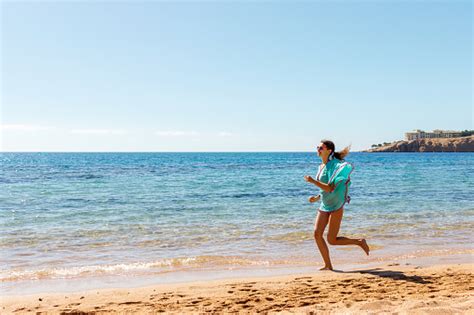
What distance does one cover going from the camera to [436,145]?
143 m

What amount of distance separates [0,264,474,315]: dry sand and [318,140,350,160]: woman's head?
67.3 inches

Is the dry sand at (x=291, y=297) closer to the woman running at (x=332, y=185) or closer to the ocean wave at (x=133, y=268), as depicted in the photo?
the woman running at (x=332, y=185)

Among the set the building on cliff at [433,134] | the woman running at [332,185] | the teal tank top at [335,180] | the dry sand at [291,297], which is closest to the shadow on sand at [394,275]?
the dry sand at [291,297]

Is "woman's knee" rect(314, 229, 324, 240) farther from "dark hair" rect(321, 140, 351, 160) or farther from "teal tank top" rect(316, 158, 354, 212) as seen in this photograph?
"dark hair" rect(321, 140, 351, 160)

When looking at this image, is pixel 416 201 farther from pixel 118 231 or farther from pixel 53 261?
pixel 53 261

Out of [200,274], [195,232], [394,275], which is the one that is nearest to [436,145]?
[195,232]

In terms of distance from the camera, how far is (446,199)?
1691 centimetres

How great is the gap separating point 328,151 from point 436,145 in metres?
149

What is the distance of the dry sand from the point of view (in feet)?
15.9

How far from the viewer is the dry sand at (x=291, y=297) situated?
4834 millimetres

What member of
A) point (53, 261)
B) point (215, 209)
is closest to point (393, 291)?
point (53, 261)

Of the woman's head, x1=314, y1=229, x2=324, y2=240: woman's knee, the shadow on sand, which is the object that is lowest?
the shadow on sand

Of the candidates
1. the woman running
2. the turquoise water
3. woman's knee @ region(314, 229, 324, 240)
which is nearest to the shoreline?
the turquoise water

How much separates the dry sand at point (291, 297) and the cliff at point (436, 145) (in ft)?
472
